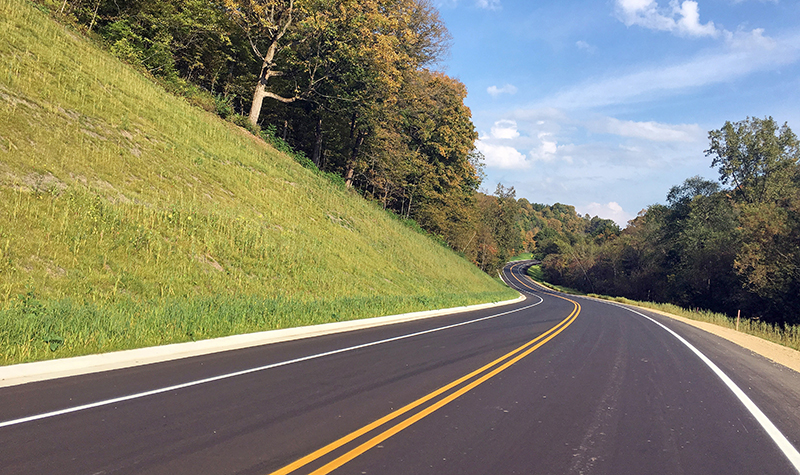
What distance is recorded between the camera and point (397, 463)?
443 centimetres

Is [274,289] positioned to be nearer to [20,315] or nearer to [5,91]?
[20,315]

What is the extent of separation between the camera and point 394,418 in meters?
5.73

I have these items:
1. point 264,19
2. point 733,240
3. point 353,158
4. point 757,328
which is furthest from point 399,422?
point 733,240

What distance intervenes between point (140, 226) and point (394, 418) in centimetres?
1178

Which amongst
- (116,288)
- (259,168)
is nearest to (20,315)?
(116,288)

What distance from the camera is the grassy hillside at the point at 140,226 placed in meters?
9.83

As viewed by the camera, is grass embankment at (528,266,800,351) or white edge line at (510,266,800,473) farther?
grass embankment at (528,266,800,351)

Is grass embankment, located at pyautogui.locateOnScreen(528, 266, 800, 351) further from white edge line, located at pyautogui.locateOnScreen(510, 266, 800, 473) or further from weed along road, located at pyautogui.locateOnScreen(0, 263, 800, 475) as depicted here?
weed along road, located at pyautogui.locateOnScreen(0, 263, 800, 475)

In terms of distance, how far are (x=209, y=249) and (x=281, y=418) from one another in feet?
38.2

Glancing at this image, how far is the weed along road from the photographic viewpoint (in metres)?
4.41

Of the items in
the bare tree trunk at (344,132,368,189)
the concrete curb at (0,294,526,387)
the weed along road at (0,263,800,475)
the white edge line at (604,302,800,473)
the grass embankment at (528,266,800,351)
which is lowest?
the concrete curb at (0,294,526,387)

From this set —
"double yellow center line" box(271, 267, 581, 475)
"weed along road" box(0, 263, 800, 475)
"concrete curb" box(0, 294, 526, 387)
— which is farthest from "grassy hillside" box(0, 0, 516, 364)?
"double yellow center line" box(271, 267, 581, 475)

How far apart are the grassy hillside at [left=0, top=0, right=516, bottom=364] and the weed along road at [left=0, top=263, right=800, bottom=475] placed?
2.49 m

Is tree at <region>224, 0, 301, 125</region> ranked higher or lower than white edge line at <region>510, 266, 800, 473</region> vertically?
higher
